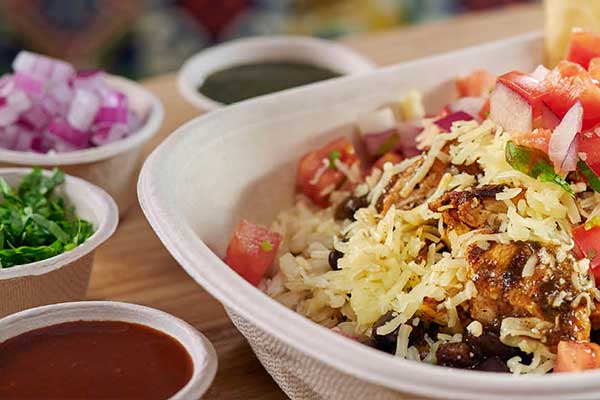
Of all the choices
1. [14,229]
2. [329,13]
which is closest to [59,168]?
[14,229]

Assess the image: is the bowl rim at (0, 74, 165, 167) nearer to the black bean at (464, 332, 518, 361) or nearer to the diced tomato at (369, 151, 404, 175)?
the diced tomato at (369, 151, 404, 175)

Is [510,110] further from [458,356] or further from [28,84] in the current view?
[28,84]

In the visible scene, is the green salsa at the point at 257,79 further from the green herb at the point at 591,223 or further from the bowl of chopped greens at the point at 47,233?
the green herb at the point at 591,223

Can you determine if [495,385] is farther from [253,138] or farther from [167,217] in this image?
[253,138]

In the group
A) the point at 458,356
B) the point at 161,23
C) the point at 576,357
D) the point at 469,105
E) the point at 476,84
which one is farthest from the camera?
the point at 161,23

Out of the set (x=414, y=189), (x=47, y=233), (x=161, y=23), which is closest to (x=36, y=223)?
(x=47, y=233)
